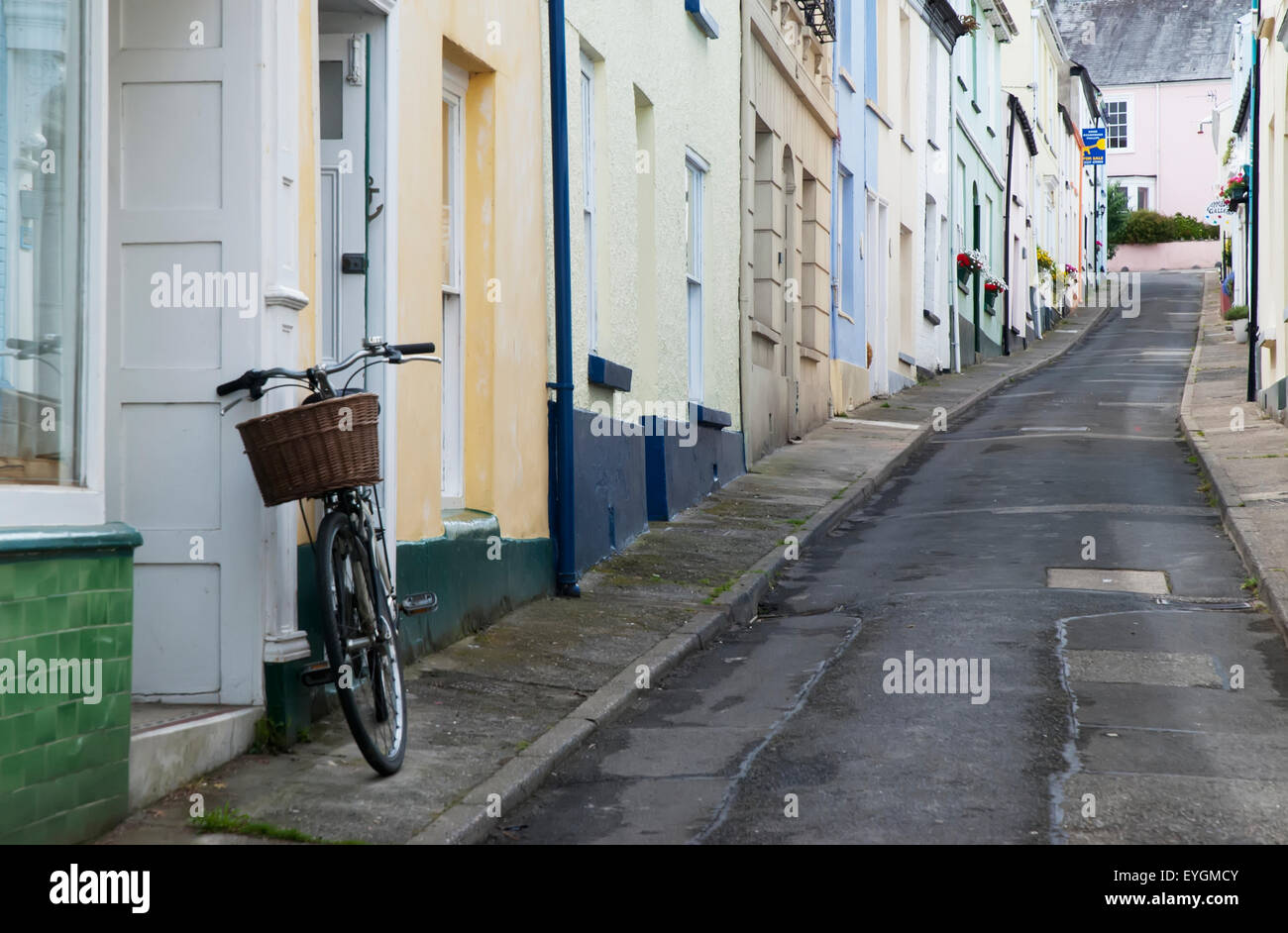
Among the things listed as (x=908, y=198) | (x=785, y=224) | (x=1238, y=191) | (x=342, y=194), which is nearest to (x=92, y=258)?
(x=342, y=194)

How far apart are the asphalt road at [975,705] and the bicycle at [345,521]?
659mm

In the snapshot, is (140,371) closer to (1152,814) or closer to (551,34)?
(1152,814)

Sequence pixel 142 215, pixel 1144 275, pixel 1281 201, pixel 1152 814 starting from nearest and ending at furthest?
pixel 1152 814
pixel 142 215
pixel 1281 201
pixel 1144 275

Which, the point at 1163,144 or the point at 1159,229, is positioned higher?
the point at 1163,144

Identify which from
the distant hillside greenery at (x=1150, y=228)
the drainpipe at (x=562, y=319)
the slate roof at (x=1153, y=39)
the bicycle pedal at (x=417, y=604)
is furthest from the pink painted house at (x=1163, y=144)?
the bicycle pedal at (x=417, y=604)

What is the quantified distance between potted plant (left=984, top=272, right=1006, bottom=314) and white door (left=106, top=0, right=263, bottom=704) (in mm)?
30671

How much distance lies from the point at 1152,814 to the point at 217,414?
361cm

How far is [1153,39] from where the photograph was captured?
75.4 m

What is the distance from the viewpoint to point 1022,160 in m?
42.6

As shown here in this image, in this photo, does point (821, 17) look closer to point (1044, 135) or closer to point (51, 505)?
point (51, 505)

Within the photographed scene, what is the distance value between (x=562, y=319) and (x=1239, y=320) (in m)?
29.4

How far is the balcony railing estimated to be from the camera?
61.2 feet

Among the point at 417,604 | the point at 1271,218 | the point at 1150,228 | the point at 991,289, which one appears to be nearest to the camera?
the point at 417,604

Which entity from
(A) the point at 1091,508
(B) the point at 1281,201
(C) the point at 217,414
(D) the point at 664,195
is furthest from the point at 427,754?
(B) the point at 1281,201
